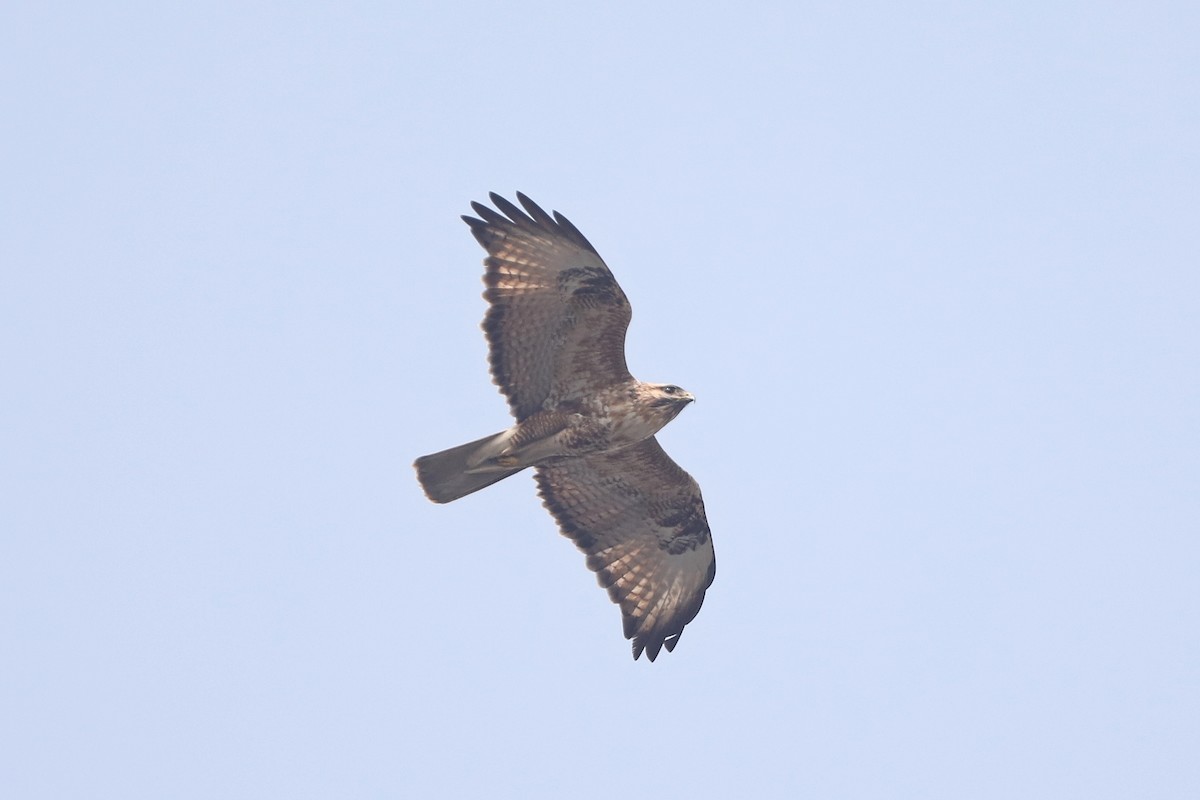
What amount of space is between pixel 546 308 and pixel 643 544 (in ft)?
8.53

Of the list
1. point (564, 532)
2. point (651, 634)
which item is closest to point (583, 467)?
point (564, 532)

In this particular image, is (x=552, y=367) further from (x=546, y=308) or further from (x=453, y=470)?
(x=453, y=470)

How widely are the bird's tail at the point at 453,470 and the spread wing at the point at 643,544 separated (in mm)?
1116

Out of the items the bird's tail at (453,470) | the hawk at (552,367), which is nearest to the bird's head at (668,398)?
the hawk at (552,367)

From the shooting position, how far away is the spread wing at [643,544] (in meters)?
14.9

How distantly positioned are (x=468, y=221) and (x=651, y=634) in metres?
4.01

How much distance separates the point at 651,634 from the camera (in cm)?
1501

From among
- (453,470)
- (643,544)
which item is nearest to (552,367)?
(453,470)

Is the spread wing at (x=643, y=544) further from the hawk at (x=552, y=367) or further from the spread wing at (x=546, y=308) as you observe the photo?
the spread wing at (x=546, y=308)

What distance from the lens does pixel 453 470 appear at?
45.5ft

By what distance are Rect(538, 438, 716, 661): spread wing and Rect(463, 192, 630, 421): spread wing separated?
1.33m

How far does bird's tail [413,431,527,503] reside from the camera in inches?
544

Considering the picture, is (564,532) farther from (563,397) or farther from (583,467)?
(563,397)

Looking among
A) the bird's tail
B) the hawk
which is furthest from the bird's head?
the bird's tail
